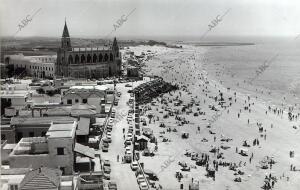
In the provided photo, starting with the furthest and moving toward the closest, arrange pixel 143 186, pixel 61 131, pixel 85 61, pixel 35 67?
1. pixel 35 67
2. pixel 85 61
3. pixel 61 131
4. pixel 143 186

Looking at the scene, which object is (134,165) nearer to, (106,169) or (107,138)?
(106,169)

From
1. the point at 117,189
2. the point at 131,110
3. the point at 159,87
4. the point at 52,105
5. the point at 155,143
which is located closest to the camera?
the point at 117,189

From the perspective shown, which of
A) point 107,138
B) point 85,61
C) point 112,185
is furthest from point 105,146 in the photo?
point 85,61

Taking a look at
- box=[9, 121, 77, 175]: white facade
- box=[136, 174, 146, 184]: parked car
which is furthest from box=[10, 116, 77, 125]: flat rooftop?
box=[136, 174, 146, 184]: parked car

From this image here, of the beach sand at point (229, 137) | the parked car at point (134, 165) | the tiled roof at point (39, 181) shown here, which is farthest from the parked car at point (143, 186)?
the tiled roof at point (39, 181)

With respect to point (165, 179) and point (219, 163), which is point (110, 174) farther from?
point (219, 163)

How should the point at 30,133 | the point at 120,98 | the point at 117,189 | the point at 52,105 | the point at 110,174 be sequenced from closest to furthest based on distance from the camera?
the point at 117,189, the point at 110,174, the point at 30,133, the point at 52,105, the point at 120,98

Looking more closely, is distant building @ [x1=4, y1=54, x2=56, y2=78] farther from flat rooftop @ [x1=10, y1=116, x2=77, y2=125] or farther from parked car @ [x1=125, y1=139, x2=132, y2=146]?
parked car @ [x1=125, y1=139, x2=132, y2=146]

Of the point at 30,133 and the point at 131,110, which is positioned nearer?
the point at 30,133

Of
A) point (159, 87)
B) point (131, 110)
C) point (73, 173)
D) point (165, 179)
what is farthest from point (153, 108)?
point (73, 173)
